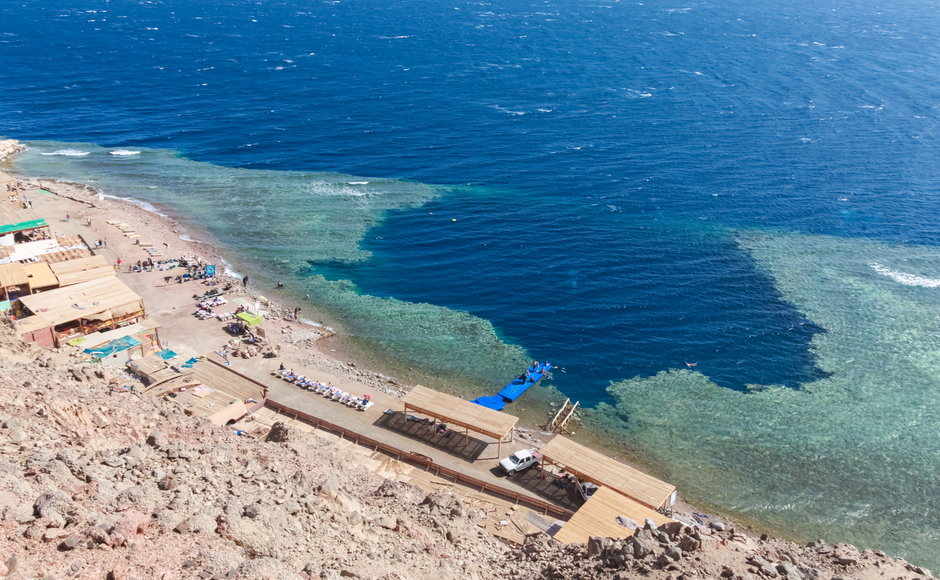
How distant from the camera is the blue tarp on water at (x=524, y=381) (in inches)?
2661

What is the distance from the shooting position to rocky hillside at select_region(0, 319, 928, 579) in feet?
87.4

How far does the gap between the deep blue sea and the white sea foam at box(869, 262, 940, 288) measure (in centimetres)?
40

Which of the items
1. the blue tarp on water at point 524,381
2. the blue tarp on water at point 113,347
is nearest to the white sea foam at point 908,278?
the blue tarp on water at point 524,381

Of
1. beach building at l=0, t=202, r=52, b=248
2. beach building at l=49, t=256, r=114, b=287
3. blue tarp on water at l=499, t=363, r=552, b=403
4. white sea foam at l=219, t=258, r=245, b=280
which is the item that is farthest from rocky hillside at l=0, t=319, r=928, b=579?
beach building at l=0, t=202, r=52, b=248

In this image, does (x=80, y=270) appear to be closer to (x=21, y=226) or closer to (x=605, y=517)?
(x=21, y=226)

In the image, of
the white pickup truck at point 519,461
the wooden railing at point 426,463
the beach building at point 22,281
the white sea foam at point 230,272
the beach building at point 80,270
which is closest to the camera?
the wooden railing at point 426,463

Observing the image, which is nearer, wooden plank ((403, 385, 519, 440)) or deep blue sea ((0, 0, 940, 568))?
wooden plank ((403, 385, 519, 440))

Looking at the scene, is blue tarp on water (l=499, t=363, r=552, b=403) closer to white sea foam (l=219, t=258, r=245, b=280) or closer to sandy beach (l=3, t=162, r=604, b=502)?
sandy beach (l=3, t=162, r=604, b=502)

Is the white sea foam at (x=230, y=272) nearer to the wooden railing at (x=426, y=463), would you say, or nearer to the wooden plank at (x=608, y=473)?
the wooden railing at (x=426, y=463)

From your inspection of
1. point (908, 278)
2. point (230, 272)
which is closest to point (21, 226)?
point (230, 272)

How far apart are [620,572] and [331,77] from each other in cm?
18337

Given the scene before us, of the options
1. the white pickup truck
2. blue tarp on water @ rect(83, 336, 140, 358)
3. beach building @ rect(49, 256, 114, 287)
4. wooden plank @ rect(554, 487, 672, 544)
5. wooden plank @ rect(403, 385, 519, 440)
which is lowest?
the white pickup truck

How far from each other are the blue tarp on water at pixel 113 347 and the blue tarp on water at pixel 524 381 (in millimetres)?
34521

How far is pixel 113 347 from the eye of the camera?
62.9 metres
